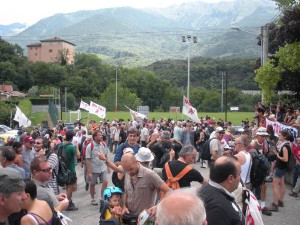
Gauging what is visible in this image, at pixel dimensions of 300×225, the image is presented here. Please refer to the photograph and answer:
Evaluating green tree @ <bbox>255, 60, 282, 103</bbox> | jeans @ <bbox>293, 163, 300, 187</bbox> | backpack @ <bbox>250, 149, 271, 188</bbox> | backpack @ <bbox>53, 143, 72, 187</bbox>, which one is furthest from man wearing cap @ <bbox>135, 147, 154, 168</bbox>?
green tree @ <bbox>255, 60, 282, 103</bbox>

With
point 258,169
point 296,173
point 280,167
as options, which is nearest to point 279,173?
point 280,167

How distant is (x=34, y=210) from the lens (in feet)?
12.6

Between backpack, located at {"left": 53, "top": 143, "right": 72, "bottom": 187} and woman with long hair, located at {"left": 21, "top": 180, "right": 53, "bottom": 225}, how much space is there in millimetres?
5028

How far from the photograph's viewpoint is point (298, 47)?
55.1ft

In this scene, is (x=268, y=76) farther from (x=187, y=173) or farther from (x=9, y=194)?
(x=9, y=194)

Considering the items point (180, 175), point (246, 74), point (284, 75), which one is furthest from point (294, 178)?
point (246, 74)

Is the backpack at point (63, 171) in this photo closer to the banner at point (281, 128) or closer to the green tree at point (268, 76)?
the banner at point (281, 128)

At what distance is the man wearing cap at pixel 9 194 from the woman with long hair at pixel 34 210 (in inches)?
16.6

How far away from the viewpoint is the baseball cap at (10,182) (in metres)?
→ 3.27

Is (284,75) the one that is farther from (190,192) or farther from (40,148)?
(190,192)

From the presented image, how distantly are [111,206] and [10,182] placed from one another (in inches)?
102

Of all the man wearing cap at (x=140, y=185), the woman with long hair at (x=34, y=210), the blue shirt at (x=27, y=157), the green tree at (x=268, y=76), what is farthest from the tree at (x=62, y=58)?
the woman with long hair at (x=34, y=210)

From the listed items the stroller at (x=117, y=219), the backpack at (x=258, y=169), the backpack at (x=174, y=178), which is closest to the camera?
the stroller at (x=117, y=219)

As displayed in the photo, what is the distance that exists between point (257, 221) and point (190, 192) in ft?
6.25
